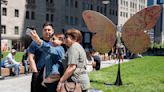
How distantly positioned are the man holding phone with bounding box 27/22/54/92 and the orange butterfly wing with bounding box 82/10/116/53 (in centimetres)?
789

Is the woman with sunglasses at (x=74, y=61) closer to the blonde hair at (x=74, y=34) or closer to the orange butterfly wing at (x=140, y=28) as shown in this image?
the blonde hair at (x=74, y=34)

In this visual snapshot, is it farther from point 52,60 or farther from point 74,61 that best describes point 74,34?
point 52,60

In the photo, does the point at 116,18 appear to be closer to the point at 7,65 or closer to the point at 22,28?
the point at 22,28

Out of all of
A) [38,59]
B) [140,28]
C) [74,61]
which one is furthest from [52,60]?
[140,28]

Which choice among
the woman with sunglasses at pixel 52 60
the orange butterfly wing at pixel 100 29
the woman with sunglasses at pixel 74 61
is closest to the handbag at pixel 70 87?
the woman with sunglasses at pixel 74 61

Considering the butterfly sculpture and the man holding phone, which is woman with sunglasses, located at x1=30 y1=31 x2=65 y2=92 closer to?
the man holding phone

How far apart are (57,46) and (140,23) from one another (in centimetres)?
821

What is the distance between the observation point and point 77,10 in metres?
78.2

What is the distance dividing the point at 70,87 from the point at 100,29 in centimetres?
878

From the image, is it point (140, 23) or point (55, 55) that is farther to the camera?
point (140, 23)

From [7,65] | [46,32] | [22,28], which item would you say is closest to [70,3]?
[22,28]

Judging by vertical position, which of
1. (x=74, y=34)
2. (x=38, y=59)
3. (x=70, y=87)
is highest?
(x=74, y=34)

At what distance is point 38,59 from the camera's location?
7.27 meters

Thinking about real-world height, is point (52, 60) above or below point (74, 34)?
below
